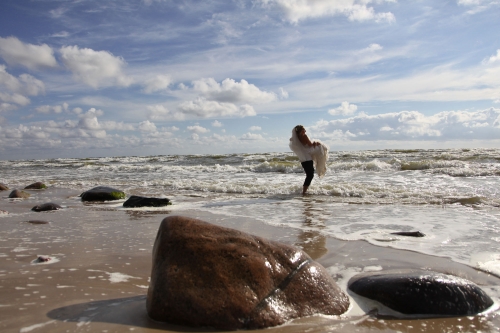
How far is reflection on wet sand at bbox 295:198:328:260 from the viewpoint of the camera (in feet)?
14.3

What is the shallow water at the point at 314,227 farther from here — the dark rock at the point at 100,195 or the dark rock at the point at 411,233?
the dark rock at the point at 100,195

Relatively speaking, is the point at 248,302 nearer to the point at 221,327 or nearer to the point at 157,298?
the point at 221,327

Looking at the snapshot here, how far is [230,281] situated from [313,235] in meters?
2.91

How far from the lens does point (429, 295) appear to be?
105 inches

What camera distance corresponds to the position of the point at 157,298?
2.43 metres

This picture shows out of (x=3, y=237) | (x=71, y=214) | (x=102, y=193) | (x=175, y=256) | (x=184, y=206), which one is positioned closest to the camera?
(x=175, y=256)

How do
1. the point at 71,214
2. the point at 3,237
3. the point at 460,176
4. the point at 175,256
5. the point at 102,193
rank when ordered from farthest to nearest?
the point at 460,176 < the point at 102,193 < the point at 71,214 < the point at 3,237 < the point at 175,256

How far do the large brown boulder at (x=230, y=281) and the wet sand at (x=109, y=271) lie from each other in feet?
0.33

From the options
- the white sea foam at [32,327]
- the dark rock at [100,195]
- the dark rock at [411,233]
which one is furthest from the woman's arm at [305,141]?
the white sea foam at [32,327]

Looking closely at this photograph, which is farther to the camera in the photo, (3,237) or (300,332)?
(3,237)

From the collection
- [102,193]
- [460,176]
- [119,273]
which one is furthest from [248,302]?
[460,176]

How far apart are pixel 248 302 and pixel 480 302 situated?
168cm

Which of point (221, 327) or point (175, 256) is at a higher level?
point (175, 256)

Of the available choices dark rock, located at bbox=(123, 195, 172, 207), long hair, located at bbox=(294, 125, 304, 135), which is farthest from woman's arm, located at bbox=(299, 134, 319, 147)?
dark rock, located at bbox=(123, 195, 172, 207)
